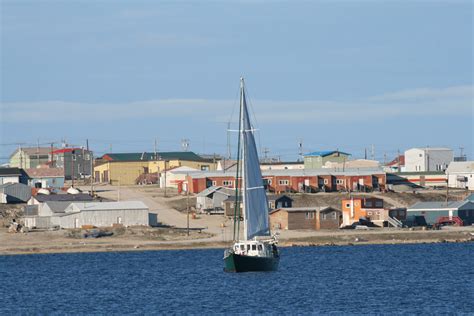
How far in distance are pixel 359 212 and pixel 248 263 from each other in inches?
1610

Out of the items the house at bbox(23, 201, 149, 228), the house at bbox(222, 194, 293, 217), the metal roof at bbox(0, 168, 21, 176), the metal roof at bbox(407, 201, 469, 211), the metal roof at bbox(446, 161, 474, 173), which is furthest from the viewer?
the metal roof at bbox(446, 161, 474, 173)

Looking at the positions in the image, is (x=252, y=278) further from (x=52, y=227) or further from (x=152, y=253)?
(x=52, y=227)

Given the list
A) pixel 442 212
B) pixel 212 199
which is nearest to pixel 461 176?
pixel 442 212

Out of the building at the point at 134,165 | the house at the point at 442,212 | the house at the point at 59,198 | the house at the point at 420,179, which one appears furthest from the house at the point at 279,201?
the building at the point at 134,165

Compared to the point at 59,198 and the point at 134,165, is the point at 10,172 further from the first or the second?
the point at 134,165

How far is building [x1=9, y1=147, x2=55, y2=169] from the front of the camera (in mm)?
187625

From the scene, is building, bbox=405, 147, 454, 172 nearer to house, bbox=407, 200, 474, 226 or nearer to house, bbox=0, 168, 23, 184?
house, bbox=407, 200, 474, 226

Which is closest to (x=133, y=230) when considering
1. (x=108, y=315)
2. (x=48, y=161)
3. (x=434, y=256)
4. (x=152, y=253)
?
(x=152, y=253)

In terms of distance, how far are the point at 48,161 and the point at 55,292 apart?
115m

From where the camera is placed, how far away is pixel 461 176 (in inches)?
6097

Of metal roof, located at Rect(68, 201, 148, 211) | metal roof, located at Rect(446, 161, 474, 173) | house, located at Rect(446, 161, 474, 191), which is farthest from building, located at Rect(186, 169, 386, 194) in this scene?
metal roof, located at Rect(68, 201, 148, 211)

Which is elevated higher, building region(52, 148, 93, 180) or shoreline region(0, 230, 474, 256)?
building region(52, 148, 93, 180)

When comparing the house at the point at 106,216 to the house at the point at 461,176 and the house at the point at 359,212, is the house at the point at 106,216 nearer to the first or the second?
the house at the point at 359,212

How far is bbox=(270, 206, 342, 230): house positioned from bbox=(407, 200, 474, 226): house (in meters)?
8.99
